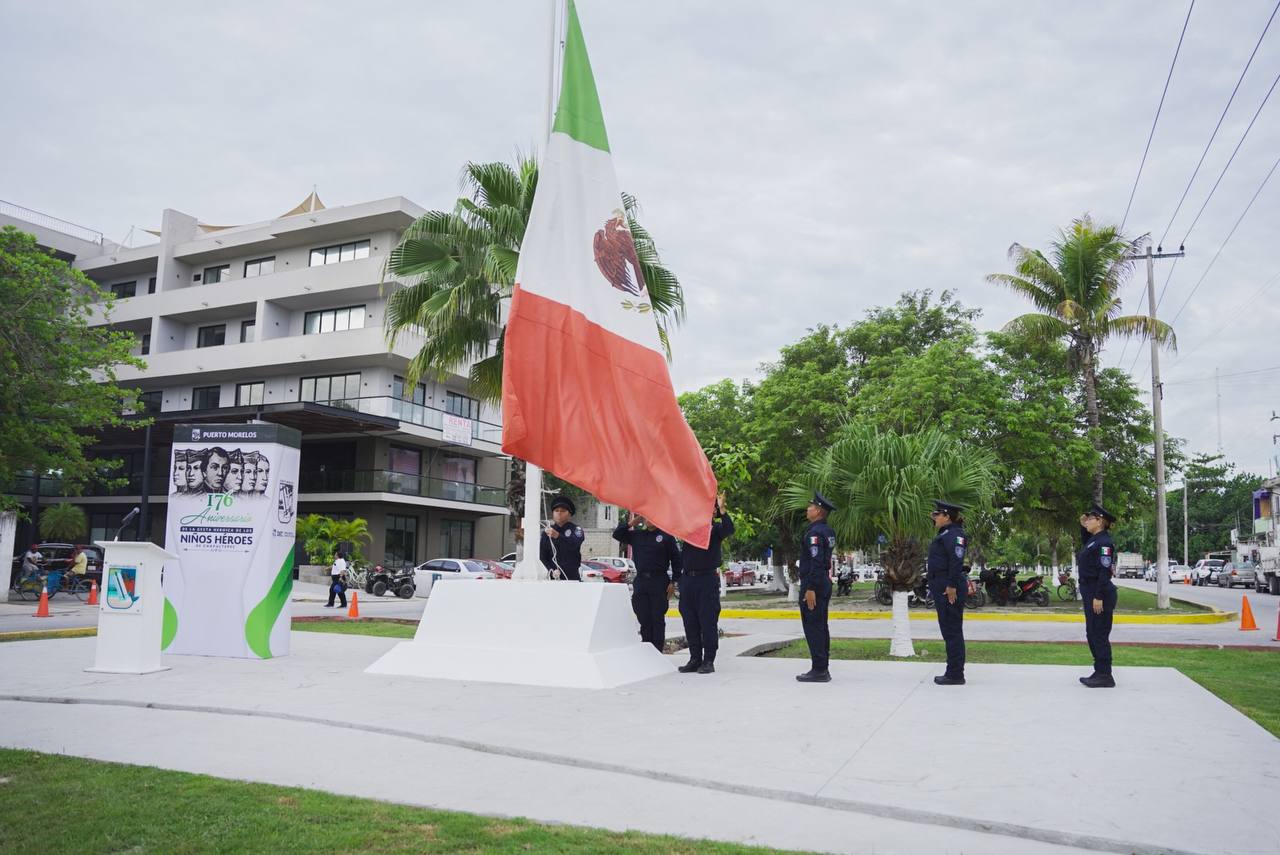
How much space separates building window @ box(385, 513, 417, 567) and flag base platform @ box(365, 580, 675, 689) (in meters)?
30.4

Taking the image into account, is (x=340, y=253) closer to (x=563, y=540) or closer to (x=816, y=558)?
(x=563, y=540)

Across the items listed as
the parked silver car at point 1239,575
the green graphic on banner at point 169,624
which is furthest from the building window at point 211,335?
the parked silver car at point 1239,575

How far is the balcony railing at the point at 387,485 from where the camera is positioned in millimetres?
37656

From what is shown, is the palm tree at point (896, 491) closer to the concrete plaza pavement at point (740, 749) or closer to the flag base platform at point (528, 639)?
the concrete plaza pavement at point (740, 749)

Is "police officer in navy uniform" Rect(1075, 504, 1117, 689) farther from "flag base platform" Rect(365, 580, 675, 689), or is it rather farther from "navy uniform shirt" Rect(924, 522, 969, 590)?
"flag base platform" Rect(365, 580, 675, 689)

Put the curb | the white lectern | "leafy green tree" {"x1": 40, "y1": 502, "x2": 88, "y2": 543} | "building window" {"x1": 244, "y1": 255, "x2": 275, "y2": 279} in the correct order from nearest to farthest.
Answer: the white lectern < the curb < "leafy green tree" {"x1": 40, "y1": 502, "x2": 88, "y2": 543} < "building window" {"x1": 244, "y1": 255, "x2": 275, "y2": 279}

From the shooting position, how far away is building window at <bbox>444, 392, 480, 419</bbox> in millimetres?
42156

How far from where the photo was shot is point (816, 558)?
952 cm

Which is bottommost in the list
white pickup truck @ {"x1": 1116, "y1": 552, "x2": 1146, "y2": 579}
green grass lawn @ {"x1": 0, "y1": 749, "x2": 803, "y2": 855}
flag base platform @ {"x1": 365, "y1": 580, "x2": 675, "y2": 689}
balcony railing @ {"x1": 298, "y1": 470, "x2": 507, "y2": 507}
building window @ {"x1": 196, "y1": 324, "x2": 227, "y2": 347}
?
white pickup truck @ {"x1": 1116, "y1": 552, "x2": 1146, "y2": 579}

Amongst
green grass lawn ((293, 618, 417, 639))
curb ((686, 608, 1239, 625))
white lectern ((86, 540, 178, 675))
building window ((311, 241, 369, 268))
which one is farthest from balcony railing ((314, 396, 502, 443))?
white lectern ((86, 540, 178, 675))

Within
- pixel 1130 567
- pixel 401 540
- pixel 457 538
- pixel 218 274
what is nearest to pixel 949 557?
pixel 401 540

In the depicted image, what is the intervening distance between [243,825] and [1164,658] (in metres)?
12.4

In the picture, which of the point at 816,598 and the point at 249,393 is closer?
the point at 816,598

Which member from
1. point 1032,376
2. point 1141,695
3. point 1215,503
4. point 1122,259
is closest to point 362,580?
point 1032,376
